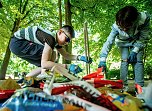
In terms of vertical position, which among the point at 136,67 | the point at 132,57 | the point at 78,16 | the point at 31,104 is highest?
the point at 78,16

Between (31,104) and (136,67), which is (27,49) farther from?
(31,104)

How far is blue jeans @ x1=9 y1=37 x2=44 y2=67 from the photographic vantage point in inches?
163

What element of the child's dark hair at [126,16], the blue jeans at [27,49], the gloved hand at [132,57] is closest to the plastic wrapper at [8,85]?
the child's dark hair at [126,16]

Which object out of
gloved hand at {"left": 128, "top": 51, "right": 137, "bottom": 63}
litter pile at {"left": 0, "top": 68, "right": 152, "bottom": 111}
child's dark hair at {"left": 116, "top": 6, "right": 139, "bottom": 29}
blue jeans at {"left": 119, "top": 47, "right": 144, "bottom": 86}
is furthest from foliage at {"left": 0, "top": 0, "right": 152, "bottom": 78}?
litter pile at {"left": 0, "top": 68, "right": 152, "bottom": 111}

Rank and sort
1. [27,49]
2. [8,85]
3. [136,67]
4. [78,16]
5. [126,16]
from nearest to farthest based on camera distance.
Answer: [8,85]
[126,16]
[136,67]
[27,49]
[78,16]

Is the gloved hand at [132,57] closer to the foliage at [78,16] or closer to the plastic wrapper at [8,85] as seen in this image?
the plastic wrapper at [8,85]

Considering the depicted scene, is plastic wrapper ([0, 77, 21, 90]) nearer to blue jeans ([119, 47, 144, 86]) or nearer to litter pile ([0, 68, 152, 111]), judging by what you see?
litter pile ([0, 68, 152, 111])

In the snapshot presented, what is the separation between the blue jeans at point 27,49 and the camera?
163 inches

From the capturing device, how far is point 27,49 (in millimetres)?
4223

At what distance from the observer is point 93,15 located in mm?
12188

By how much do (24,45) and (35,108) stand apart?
3131 millimetres

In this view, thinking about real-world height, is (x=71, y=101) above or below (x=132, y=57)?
below

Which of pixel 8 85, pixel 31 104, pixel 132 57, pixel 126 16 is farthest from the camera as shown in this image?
pixel 132 57

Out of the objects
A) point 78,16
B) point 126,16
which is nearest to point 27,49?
point 126,16
